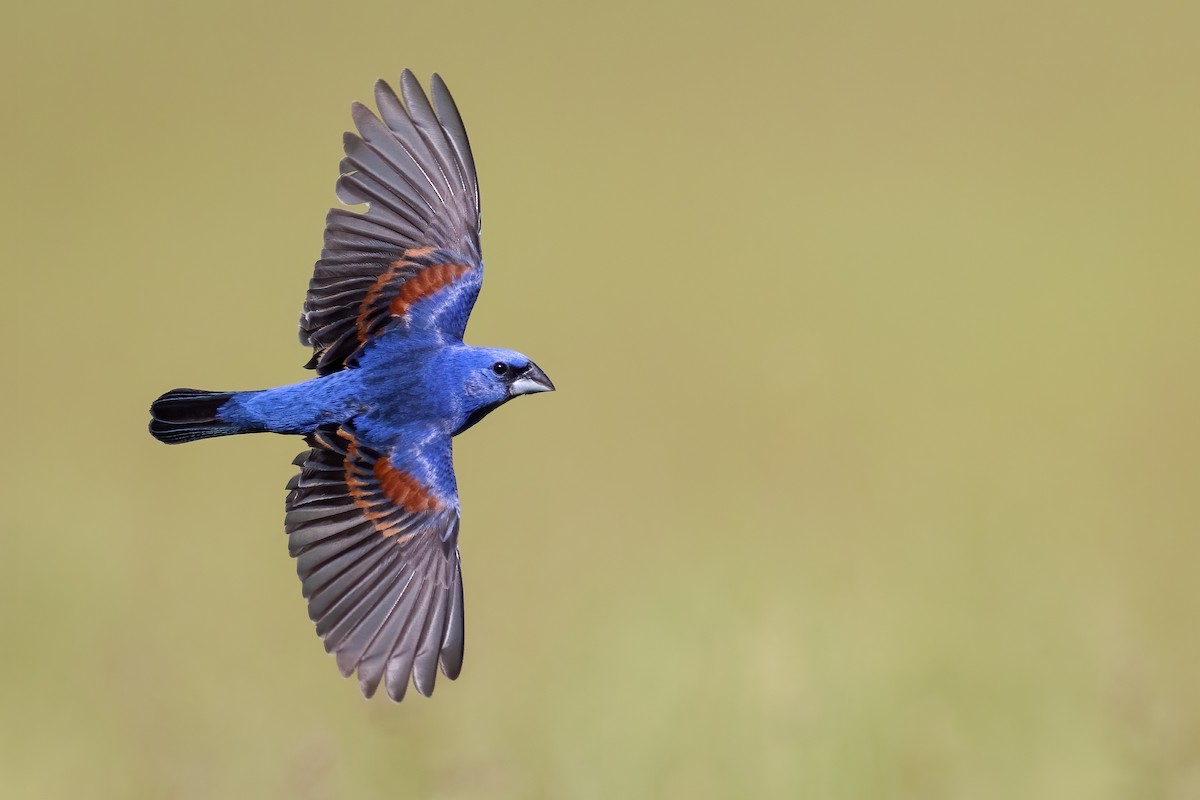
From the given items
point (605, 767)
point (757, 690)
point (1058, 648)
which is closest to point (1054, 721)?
point (1058, 648)

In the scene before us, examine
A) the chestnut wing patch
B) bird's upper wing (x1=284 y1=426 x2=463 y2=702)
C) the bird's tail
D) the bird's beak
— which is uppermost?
the chestnut wing patch

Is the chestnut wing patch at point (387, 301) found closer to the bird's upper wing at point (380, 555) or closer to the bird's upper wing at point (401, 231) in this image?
the bird's upper wing at point (401, 231)

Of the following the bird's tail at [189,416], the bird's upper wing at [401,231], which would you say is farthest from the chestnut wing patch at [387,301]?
the bird's tail at [189,416]

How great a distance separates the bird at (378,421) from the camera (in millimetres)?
3947

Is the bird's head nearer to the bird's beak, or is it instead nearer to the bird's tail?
the bird's beak

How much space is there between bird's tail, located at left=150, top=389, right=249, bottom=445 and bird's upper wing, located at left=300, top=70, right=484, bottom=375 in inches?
11.5

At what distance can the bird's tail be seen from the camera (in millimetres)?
4023

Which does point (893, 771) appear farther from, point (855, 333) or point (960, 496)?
point (855, 333)

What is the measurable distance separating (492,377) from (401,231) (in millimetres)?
734

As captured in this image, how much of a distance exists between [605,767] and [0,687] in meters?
1.60

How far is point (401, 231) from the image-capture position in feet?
14.9

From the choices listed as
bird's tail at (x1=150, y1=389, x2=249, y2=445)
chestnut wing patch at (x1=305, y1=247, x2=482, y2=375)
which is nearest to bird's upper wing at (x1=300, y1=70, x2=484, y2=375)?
chestnut wing patch at (x1=305, y1=247, x2=482, y2=375)

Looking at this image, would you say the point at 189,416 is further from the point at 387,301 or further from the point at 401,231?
the point at 401,231

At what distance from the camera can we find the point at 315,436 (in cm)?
399
